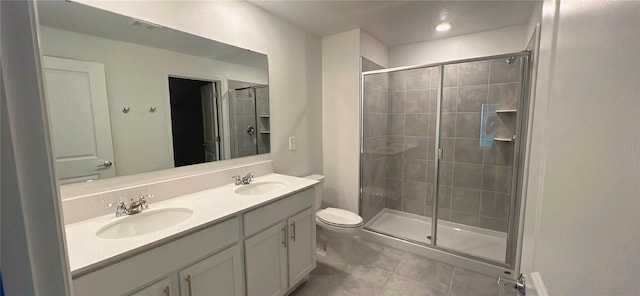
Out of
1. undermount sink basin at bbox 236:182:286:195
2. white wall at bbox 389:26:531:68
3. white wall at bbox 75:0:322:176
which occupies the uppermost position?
white wall at bbox 389:26:531:68

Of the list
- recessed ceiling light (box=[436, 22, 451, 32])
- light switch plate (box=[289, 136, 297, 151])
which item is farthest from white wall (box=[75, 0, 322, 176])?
recessed ceiling light (box=[436, 22, 451, 32])

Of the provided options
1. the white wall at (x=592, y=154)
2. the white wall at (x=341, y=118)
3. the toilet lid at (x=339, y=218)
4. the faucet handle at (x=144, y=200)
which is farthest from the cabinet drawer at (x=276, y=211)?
the white wall at (x=592, y=154)

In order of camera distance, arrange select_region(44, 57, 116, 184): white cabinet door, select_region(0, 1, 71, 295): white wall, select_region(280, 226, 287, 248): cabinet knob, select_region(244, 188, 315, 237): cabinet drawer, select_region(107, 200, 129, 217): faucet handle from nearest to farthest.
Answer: select_region(0, 1, 71, 295): white wall → select_region(44, 57, 116, 184): white cabinet door → select_region(107, 200, 129, 217): faucet handle → select_region(244, 188, 315, 237): cabinet drawer → select_region(280, 226, 287, 248): cabinet knob

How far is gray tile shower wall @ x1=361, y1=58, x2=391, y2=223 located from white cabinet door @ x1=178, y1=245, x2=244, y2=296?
1.75m

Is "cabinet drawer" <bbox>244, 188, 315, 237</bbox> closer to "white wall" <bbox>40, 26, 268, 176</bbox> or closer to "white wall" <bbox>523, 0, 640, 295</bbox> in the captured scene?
"white wall" <bbox>40, 26, 268, 176</bbox>

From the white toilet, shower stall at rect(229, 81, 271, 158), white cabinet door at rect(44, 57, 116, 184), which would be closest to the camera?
white cabinet door at rect(44, 57, 116, 184)

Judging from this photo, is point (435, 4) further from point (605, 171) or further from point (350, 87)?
point (605, 171)

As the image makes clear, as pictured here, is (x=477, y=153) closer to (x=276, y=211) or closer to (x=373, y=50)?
(x=373, y=50)

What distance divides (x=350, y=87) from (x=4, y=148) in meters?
2.60

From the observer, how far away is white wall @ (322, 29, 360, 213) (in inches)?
105

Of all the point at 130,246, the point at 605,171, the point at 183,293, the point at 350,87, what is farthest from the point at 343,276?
the point at 605,171

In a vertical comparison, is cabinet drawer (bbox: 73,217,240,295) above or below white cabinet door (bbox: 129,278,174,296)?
above

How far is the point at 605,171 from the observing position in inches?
13.5

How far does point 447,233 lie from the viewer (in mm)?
2867
